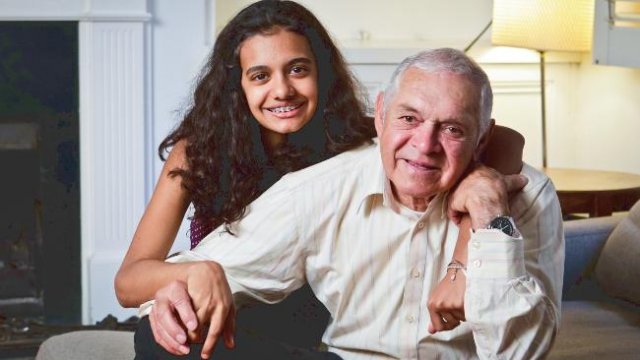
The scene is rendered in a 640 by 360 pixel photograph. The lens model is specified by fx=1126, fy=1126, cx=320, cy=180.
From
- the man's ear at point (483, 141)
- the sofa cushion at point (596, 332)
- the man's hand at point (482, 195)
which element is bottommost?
the sofa cushion at point (596, 332)

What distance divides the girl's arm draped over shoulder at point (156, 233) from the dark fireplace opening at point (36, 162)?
156 cm

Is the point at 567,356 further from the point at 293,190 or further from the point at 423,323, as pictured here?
the point at 293,190

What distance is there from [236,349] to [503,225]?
0.44 m

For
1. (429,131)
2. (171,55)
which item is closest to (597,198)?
(171,55)

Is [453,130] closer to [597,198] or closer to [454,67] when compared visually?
[454,67]

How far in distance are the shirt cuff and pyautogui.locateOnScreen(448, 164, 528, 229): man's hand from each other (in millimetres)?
47

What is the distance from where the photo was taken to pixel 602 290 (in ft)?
8.57

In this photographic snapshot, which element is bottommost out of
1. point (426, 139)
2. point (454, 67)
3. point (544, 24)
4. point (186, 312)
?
point (186, 312)

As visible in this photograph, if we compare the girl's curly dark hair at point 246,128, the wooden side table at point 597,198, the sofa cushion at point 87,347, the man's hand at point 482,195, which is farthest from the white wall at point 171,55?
the man's hand at point 482,195

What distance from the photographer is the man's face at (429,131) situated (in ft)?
5.41

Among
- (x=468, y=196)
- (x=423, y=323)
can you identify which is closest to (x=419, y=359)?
(x=423, y=323)

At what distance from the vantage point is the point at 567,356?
2.20 meters

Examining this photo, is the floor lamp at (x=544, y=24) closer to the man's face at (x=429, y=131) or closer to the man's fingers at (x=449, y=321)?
the man's face at (x=429, y=131)

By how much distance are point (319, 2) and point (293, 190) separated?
2.25 m
